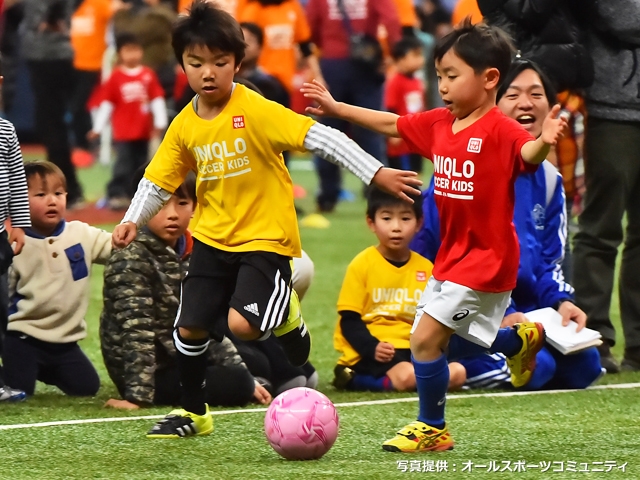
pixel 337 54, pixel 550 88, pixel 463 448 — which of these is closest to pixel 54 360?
pixel 463 448

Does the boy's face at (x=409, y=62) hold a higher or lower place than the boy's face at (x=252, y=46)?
higher

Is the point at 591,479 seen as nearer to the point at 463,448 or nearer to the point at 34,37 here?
the point at 463,448

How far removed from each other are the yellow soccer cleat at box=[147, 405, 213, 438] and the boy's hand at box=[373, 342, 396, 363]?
3.80ft

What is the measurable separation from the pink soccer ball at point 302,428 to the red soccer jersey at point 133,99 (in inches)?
317

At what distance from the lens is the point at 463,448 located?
4.57 meters

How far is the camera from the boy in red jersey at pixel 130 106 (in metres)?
12.1

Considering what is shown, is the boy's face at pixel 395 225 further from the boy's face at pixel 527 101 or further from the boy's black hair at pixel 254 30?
the boy's black hair at pixel 254 30

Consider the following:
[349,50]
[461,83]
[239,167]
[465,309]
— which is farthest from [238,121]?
[349,50]

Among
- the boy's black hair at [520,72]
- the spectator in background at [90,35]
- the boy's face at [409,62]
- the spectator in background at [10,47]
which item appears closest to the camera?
the boy's black hair at [520,72]

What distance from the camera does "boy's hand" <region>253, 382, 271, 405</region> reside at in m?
5.61

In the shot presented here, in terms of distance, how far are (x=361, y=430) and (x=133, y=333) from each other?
1075 mm

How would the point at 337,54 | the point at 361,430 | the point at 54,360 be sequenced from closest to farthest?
1. the point at 361,430
2. the point at 54,360
3. the point at 337,54

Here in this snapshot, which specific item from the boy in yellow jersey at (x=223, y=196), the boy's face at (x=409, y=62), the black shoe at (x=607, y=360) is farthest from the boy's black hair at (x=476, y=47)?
the boy's face at (x=409, y=62)

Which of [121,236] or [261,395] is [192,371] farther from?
[261,395]
